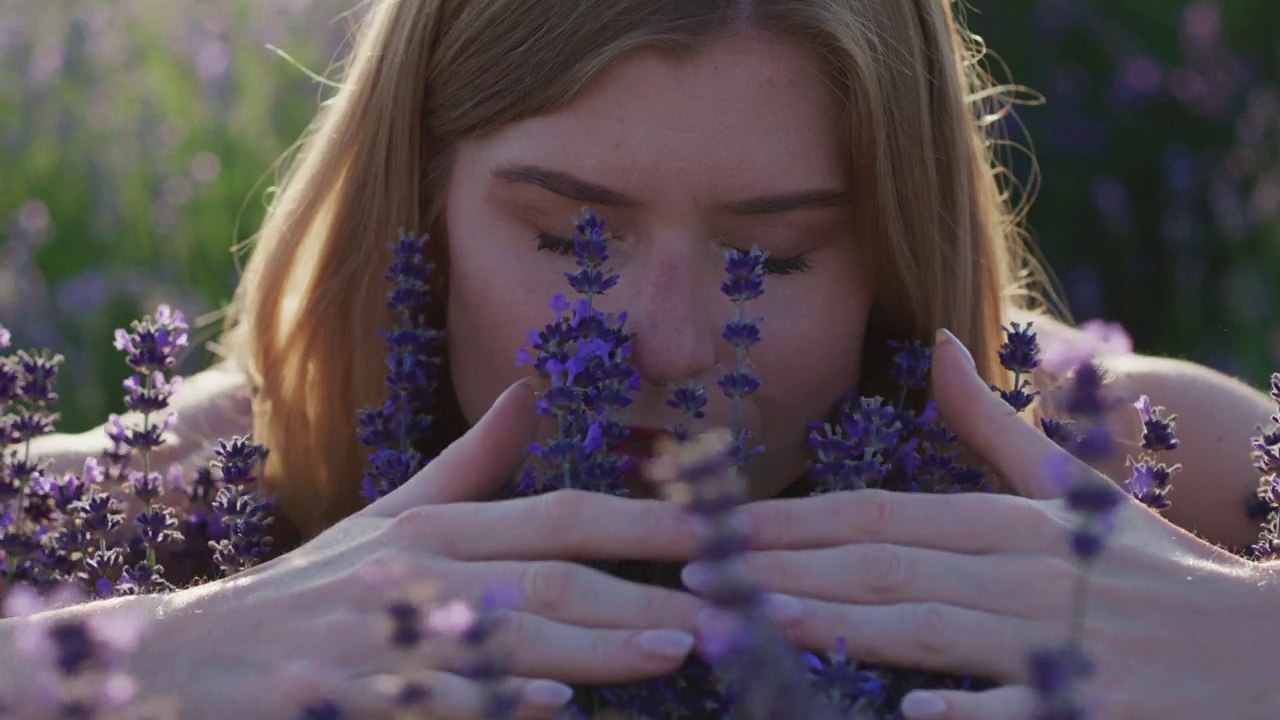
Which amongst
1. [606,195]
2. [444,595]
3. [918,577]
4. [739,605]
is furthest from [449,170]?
[739,605]

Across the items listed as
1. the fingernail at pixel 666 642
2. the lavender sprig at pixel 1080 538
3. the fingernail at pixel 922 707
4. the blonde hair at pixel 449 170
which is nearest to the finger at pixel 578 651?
the fingernail at pixel 666 642

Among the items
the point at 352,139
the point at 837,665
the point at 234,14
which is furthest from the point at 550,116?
the point at 234,14

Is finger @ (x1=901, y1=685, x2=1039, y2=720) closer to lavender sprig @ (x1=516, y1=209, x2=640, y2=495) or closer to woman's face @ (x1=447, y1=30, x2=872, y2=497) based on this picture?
lavender sprig @ (x1=516, y1=209, x2=640, y2=495)

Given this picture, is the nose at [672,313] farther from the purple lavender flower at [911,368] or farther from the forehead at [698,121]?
the purple lavender flower at [911,368]

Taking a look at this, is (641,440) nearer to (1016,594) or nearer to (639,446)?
(639,446)

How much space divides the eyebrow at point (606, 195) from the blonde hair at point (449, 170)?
0.36 ft

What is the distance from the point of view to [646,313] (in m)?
2.10

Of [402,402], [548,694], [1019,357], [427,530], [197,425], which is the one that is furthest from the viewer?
[197,425]

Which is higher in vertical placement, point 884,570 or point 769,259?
point 769,259

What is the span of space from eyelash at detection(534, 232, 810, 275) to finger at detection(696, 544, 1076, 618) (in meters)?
0.75

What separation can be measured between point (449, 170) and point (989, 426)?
3.64 ft

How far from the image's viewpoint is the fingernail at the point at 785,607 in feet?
4.89

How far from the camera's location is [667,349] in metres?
2.06

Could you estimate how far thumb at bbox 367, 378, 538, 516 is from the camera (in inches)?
71.0
